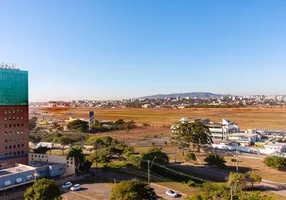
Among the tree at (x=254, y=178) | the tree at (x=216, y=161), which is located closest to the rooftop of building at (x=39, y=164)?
the tree at (x=216, y=161)

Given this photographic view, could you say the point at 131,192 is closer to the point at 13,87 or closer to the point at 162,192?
the point at 162,192

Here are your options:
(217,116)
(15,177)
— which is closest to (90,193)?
(15,177)

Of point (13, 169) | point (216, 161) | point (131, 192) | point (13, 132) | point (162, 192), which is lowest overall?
point (162, 192)

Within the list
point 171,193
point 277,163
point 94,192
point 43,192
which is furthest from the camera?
point 277,163

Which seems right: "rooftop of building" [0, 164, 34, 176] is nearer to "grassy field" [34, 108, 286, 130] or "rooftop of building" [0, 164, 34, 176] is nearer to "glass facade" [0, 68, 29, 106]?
"glass facade" [0, 68, 29, 106]

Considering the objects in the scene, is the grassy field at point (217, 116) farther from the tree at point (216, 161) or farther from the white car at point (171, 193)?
the white car at point (171, 193)

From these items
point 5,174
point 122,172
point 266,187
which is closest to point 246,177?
point 266,187

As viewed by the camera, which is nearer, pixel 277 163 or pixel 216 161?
pixel 277 163

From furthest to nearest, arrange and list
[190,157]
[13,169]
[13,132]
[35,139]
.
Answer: [35,139], [190,157], [13,132], [13,169]
